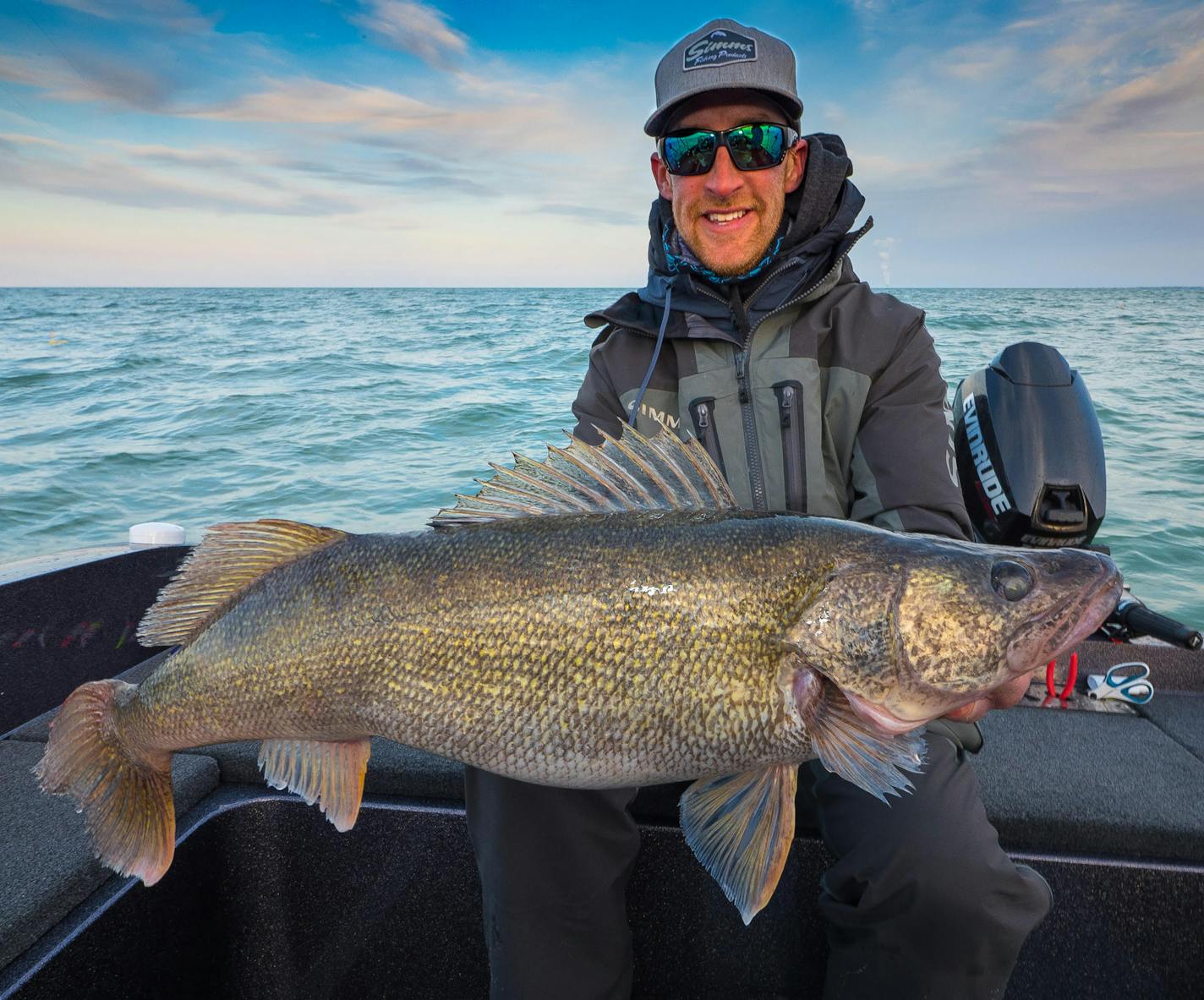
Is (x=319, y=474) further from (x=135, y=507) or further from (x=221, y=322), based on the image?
(x=221, y=322)

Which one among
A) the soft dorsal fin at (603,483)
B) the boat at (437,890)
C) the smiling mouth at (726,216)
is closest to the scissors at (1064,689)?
the boat at (437,890)

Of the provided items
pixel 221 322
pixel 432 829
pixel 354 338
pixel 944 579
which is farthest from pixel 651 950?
pixel 221 322

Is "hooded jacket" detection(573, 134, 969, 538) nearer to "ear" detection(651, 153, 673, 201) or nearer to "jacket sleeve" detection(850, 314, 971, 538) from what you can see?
"jacket sleeve" detection(850, 314, 971, 538)

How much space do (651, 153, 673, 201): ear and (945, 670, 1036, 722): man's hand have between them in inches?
87.7

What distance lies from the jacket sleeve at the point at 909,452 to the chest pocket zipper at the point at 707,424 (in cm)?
47

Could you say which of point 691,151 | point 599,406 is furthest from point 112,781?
point 691,151

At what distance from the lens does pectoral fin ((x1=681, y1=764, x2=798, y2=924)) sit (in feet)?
6.01

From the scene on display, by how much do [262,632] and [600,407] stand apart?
5.16 feet

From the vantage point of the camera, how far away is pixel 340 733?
6.40 ft

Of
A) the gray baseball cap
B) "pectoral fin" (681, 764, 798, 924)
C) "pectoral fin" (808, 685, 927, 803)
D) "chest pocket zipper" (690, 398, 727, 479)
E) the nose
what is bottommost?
"pectoral fin" (681, 764, 798, 924)

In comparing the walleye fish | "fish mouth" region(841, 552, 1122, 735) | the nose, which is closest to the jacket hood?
the nose

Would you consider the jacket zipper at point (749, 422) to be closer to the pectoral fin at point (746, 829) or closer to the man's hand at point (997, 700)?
the man's hand at point (997, 700)

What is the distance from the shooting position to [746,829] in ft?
6.12

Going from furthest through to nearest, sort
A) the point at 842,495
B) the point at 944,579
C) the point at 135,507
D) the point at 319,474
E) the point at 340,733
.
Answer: the point at 319,474
the point at 135,507
the point at 842,495
the point at 340,733
the point at 944,579
